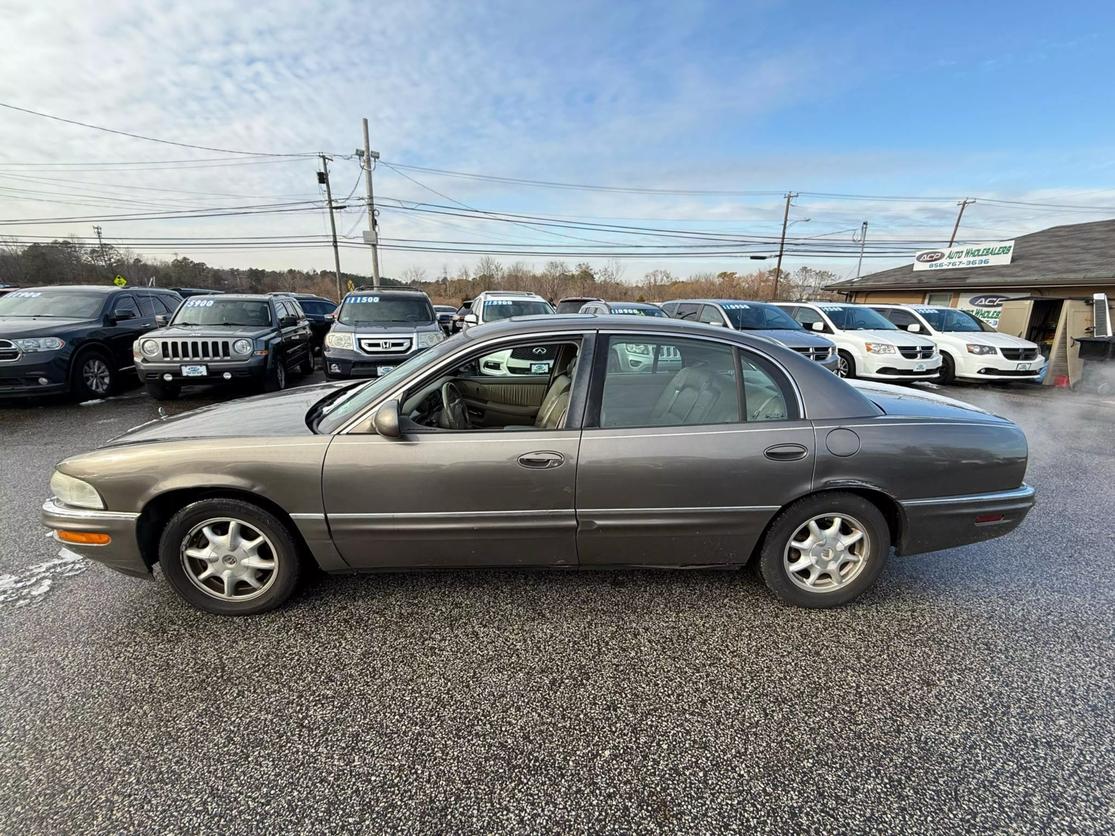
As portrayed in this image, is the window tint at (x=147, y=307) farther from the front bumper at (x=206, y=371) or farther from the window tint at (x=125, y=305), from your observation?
the front bumper at (x=206, y=371)

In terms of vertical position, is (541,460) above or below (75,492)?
above

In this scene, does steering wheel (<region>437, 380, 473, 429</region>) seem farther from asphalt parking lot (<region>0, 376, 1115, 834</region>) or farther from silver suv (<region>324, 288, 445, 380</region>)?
silver suv (<region>324, 288, 445, 380</region>)

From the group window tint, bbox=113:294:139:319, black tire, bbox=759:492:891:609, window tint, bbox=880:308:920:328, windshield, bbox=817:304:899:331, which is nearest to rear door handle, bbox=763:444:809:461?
black tire, bbox=759:492:891:609

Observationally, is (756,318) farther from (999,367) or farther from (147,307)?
(147,307)

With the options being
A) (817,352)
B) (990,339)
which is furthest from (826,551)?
(990,339)

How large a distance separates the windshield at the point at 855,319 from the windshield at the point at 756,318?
78.4 inches

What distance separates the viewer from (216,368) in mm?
7207

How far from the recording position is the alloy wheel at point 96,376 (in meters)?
7.52

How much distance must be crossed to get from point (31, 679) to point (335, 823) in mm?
1712

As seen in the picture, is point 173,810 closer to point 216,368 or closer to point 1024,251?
point 216,368

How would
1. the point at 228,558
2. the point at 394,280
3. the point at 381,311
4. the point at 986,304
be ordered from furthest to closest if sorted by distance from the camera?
the point at 394,280
the point at 986,304
the point at 381,311
the point at 228,558

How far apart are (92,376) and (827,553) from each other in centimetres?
A: 1008

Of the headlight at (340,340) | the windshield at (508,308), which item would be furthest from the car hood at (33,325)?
the windshield at (508,308)

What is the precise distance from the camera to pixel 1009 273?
1697 cm
